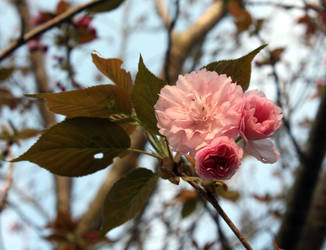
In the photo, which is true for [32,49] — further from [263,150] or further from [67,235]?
[263,150]

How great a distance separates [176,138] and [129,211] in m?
0.16

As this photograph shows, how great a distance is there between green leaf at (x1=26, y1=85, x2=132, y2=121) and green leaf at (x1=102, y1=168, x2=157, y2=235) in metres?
0.11

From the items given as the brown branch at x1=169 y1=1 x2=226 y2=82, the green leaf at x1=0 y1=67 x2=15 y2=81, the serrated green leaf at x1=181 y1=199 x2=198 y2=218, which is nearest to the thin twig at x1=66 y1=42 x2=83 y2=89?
the green leaf at x1=0 y1=67 x2=15 y2=81

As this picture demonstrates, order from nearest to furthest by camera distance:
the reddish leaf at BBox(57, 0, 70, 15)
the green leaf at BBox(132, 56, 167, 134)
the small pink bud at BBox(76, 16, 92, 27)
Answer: the green leaf at BBox(132, 56, 167, 134) < the reddish leaf at BBox(57, 0, 70, 15) < the small pink bud at BBox(76, 16, 92, 27)

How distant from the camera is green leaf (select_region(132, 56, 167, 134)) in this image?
488 mm

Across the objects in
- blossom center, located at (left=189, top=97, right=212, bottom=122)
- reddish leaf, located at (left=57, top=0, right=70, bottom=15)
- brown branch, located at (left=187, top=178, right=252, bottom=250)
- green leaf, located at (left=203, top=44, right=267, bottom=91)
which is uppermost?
reddish leaf, located at (left=57, top=0, right=70, bottom=15)

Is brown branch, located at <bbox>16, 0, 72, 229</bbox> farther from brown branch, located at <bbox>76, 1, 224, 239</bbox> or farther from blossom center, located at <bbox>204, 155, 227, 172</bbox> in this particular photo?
blossom center, located at <bbox>204, 155, 227, 172</bbox>

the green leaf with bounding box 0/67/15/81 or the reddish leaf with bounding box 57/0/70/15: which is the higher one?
the reddish leaf with bounding box 57/0/70/15

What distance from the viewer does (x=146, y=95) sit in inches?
19.5

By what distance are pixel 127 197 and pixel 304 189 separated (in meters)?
1.08

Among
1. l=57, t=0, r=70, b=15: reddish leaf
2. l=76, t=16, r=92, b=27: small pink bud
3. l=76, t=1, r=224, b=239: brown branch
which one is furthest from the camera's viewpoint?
l=76, t=1, r=224, b=239: brown branch

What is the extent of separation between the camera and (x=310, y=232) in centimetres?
157

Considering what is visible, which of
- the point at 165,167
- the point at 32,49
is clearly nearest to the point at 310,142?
the point at 165,167

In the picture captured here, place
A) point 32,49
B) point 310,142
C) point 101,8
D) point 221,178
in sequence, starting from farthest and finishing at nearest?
1. point 32,49
2. point 310,142
3. point 101,8
4. point 221,178
